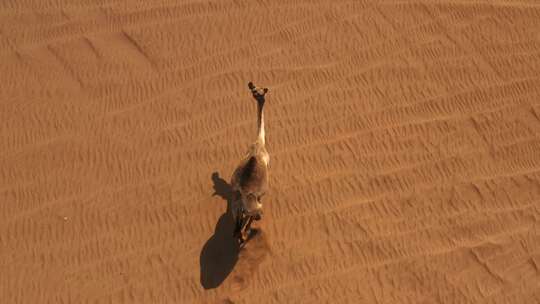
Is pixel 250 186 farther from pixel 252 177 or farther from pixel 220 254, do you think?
pixel 220 254

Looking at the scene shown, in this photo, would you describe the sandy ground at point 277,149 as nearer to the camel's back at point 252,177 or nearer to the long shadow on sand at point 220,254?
the long shadow on sand at point 220,254

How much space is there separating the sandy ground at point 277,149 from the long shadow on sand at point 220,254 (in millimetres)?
30

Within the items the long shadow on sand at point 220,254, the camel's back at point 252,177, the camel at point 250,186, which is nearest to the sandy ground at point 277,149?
the long shadow on sand at point 220,254

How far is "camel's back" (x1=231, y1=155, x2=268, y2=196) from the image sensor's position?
8.07 m

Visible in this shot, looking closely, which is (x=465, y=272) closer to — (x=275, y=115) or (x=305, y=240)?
(x=305, y=240)

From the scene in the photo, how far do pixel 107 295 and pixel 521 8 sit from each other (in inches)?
352

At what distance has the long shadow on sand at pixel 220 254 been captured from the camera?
8.42 meters

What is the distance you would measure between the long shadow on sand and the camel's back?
33.0 inches

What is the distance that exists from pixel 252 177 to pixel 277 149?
1.60 meters

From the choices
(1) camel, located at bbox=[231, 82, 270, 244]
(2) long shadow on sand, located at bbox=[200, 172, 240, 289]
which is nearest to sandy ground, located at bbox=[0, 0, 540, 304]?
(2) long shadow on sand, located at bbox=[200, 172, 240, 289]

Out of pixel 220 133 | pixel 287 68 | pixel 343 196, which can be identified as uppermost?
pixel 287 68

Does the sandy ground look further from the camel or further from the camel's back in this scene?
the camel's back

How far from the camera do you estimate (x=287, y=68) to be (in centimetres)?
1040

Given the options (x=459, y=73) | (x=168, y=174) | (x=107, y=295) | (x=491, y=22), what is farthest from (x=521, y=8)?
(x=107, y=295)
